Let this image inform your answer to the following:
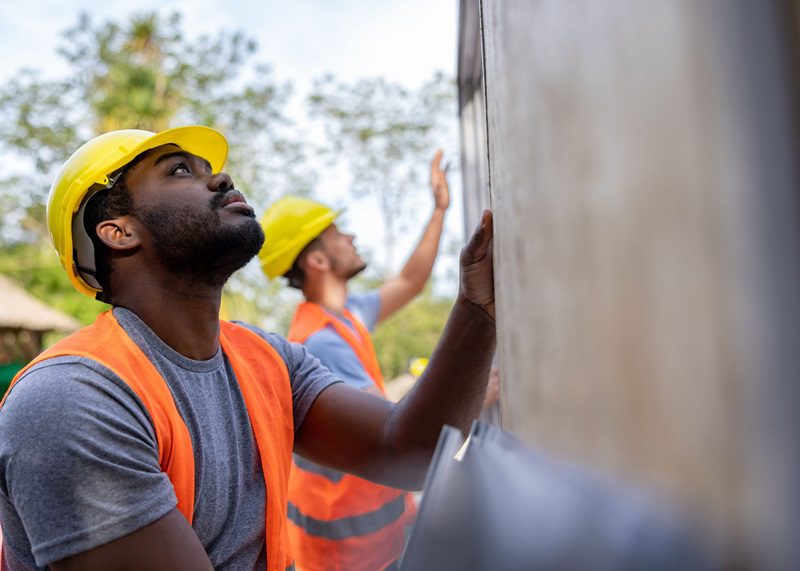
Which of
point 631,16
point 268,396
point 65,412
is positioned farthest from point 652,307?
point 268,396

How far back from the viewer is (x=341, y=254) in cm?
365

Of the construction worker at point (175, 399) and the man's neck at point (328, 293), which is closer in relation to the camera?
the construction worker at point (175, 399)

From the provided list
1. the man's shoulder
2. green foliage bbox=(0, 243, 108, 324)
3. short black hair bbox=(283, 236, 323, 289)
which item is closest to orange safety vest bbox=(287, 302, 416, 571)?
short black hair bbox=(283, 236, 323, 289)

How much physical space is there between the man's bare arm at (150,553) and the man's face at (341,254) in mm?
2325

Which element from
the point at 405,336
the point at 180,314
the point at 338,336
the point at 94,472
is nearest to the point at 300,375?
the point at 180,314

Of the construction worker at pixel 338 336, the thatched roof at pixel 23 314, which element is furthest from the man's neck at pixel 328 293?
the thatched roof at pixel 23 314

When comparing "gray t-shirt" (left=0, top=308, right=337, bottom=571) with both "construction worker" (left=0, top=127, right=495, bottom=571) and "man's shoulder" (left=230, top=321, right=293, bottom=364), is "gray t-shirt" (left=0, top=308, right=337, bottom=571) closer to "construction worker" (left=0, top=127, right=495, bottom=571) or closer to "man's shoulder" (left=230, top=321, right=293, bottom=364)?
"construction worker" (left=0, top=127, right=495, bottom=571)

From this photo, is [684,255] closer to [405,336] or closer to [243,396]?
[243,396]

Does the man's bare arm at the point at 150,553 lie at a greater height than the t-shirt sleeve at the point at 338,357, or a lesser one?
lesser

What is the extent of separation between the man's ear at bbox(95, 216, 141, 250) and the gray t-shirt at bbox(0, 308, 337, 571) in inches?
15.4

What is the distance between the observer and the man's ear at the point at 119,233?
74.3 inches

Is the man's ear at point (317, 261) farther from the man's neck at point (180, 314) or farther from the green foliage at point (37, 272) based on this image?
the green foliage at point (37, 272)

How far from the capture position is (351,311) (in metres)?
3.86

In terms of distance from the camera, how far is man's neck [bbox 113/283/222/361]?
5.79 feet
